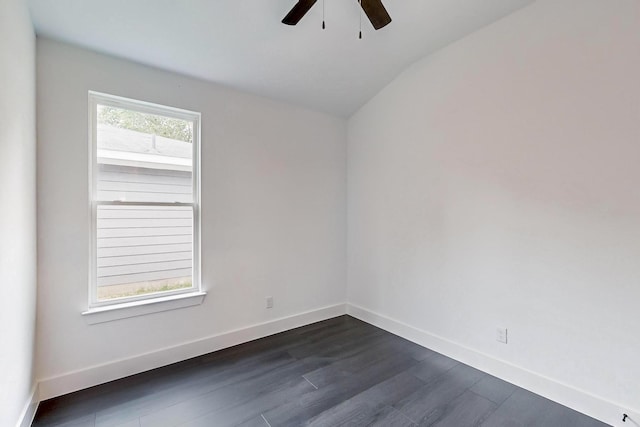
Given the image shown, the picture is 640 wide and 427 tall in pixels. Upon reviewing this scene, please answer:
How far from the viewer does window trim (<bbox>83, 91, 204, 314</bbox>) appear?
2.22 metres

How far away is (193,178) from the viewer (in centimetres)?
268

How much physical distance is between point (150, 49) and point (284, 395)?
2.71m

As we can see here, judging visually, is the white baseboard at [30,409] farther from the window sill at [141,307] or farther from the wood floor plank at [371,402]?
the wood floor plank at [371,402]

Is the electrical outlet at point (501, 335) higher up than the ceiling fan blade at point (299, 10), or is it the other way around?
the ceiling fan blade at point (299, 10)

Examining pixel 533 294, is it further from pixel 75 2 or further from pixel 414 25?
pixel 75 2

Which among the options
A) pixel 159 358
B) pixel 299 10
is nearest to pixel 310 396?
pixel 159 358

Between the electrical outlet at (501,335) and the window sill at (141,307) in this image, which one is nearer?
the window sill at (141,307)

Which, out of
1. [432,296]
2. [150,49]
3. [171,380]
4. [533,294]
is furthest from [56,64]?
[533,294]

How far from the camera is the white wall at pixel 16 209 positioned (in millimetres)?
1398

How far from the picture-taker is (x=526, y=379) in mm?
2186

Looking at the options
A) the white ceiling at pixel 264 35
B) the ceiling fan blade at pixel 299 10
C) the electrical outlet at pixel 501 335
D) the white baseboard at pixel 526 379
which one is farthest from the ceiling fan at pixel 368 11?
the white baseboard at pixel 526 379

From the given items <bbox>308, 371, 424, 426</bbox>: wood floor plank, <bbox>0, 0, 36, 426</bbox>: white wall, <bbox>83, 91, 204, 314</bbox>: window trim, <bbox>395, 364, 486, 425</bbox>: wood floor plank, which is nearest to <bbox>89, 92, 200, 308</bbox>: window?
<bbox>83, 91, 204, 314</bbox>: window trim

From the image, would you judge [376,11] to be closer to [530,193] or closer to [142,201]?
[530,193]

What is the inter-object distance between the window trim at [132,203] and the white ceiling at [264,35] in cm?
34
